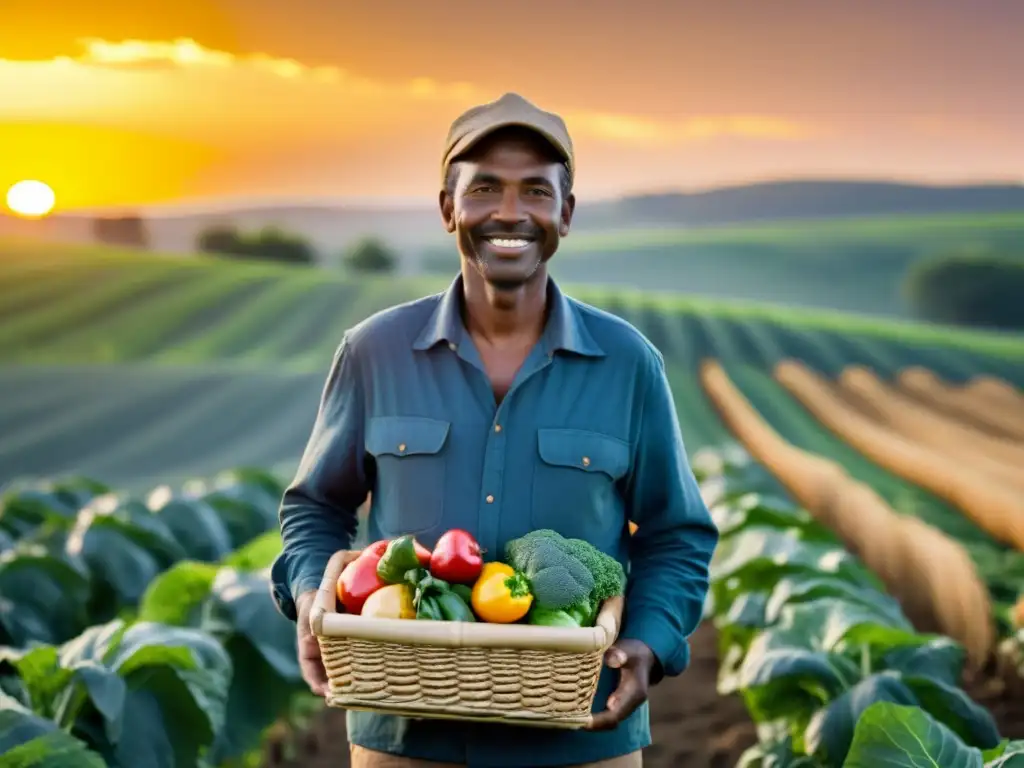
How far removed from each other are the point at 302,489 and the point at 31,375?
9434mm

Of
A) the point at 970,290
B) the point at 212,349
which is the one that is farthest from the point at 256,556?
the point at 970,290

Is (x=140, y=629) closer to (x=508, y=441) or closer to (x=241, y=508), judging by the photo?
(x=508, y=441)

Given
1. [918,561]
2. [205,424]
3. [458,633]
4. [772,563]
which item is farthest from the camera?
[205,424]

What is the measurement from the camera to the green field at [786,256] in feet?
49.1

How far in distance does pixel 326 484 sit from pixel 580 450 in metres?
0.49

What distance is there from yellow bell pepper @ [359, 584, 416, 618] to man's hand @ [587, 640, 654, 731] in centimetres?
37

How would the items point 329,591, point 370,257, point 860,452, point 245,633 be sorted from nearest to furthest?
1. point 329,591
2. point 245,633
3. point 860,452
4. point 370,257

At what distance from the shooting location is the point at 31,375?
11.6 m

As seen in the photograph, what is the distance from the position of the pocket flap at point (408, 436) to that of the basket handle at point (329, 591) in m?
0.20

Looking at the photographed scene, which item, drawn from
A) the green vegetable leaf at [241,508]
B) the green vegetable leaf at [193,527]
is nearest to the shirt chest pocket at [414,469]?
the green vegetable leaf at [193,527]

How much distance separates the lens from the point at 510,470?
2.64 m

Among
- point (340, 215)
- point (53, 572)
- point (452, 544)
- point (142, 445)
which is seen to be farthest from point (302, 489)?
point (340, 215)

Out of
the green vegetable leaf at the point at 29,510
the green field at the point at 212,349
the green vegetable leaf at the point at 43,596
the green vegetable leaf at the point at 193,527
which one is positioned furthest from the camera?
the green field at the point at 212,349

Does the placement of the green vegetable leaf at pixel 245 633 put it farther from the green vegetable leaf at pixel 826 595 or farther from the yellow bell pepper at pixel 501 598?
the yellow bell pepper at pixel 501 598
